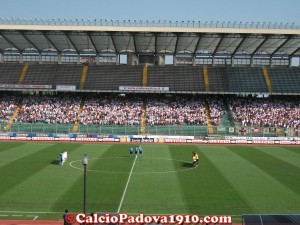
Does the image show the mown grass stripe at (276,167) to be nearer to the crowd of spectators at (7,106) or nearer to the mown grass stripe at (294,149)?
the mown grass stripe at (294,149)

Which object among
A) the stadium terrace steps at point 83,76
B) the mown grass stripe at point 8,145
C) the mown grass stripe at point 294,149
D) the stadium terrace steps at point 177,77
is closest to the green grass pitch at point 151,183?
the mown grass stripe at point 8,145

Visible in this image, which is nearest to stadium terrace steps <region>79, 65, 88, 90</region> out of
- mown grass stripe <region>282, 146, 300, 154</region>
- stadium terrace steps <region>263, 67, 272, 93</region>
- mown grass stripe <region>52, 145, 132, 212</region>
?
stadium terrace steps <region>263, 67, 272, 93</region>

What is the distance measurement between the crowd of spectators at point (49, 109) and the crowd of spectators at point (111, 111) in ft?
5.45

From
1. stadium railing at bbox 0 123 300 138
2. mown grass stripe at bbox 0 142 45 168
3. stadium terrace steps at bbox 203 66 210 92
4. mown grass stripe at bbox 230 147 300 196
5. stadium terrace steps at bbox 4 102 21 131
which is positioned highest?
stadium terrace steps at bbox 203 66 210 92

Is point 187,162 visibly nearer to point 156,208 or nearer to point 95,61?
point 156,208

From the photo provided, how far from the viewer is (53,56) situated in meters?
67.9

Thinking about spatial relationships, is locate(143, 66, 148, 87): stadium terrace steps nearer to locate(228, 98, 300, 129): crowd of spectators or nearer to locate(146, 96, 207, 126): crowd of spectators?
locate(146, 96, 207, 126): crowd of spectators

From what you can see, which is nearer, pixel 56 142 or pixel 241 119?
pixel 56 142

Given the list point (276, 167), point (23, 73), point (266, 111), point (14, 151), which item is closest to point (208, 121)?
point (266, 111)

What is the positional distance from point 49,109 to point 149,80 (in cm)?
1591

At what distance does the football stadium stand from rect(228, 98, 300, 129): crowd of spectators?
24 cm

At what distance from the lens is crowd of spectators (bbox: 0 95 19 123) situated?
189 ft

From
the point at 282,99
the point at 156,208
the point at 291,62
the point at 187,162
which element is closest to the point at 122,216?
the point at 156,208

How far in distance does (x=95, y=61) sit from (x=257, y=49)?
26.1m
